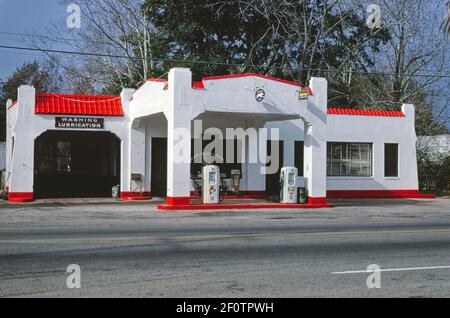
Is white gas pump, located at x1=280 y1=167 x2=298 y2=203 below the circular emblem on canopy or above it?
below

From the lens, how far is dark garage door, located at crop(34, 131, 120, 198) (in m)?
27.5

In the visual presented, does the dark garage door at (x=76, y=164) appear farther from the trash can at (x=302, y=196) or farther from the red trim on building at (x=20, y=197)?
the trash can at (x=302, y=196)

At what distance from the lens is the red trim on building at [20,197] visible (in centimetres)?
2380

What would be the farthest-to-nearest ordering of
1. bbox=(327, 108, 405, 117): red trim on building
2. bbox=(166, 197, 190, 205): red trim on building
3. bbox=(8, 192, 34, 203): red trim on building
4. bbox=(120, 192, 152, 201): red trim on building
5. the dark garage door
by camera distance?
bbox=(327, 108, 405, 117): red trim on building < the dark garage door < bbox=(120, 192, 152, 201): red trim on building < bbox=(8, 192, 34, 203): red trim on building < bbox=(166, 197, 190, 205): red trim on building

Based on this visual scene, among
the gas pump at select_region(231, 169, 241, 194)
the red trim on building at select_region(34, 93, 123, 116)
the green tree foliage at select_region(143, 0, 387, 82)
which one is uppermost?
the green tree foliage at select_region(143, 0, 387, 82)

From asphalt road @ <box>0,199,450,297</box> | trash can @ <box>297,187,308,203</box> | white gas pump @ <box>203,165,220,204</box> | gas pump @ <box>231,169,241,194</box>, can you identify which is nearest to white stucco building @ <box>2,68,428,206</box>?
trash can @ <box>297,187,308,203</box>

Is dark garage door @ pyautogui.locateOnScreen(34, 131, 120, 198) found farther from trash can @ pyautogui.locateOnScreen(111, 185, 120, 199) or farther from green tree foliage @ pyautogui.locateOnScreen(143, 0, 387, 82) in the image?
green tree foliage @ pyautogui.locateOnScreen(143, 0, 387, 82)

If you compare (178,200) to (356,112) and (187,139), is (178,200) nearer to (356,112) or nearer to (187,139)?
(187,139)

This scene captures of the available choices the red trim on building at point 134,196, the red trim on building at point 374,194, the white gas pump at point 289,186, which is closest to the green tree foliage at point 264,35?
the red trim on building at point 374,194

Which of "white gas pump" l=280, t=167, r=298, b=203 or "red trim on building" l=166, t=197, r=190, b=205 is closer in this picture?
"red trim on building" l=166, t=197, r=190, b=205

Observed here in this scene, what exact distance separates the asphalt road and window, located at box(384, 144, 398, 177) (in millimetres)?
10200

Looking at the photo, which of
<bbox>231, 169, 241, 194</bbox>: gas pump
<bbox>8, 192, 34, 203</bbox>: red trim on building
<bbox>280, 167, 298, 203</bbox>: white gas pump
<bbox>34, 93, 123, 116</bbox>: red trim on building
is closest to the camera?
<bbox>280, 167, 298, 203</bbox>: white gas pump

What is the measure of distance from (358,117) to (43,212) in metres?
14.9

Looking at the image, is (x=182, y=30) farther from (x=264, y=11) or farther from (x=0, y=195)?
(x=0, y=195)
